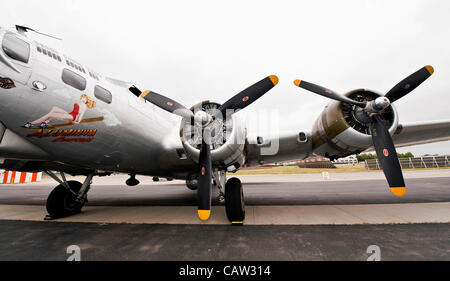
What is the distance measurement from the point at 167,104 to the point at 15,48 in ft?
8.62

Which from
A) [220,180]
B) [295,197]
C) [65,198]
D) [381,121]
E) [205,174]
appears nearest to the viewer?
[205,174]

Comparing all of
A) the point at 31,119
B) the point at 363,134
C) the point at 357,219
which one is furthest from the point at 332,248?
the point at 31,119

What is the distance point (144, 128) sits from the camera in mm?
5203

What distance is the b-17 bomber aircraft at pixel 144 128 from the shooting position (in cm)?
328

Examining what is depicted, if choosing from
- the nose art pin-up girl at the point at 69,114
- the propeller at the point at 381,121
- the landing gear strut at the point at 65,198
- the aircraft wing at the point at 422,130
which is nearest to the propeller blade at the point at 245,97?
the propeller at the point at 381,121

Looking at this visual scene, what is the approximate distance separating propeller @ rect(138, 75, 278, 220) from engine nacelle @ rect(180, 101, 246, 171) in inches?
7.4

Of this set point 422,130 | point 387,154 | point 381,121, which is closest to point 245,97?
point 381,121

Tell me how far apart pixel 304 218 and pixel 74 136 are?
575cm

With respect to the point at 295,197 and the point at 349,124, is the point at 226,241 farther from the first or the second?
the point at 295,197

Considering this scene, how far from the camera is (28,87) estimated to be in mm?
3107

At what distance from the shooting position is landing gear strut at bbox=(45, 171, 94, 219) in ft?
19.3

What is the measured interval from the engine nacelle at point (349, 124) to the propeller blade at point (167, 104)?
3.87 metres

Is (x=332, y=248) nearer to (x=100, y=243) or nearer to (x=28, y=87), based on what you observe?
(x=100, y=243)

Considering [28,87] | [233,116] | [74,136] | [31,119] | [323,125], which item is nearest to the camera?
[28,87]
